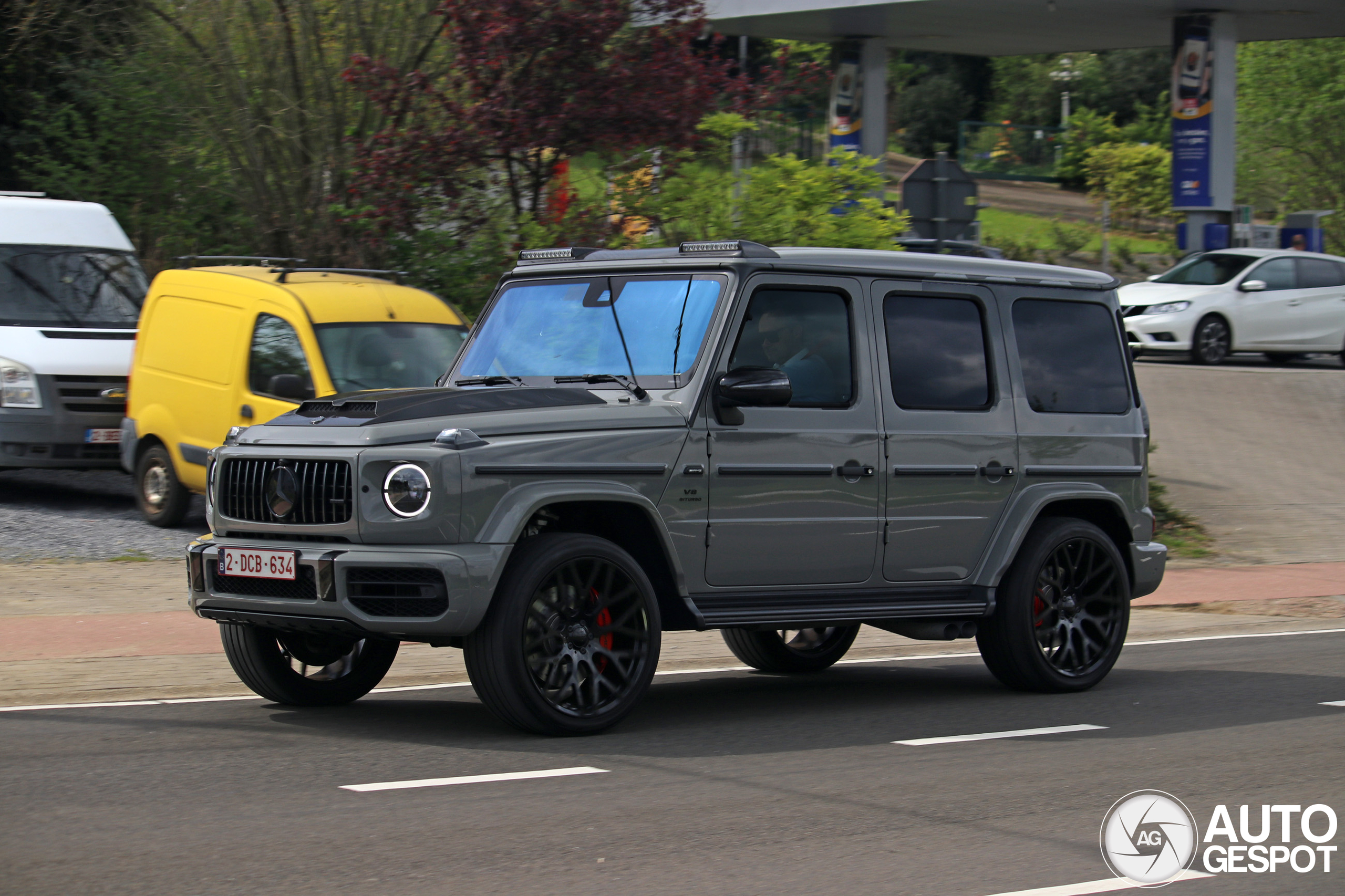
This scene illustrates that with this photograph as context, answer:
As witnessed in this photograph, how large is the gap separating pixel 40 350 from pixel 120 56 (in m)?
7.11

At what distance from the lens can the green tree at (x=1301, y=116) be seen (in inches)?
1508

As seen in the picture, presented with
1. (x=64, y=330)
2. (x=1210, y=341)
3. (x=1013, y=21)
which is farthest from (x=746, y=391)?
(x=1013, y=21)

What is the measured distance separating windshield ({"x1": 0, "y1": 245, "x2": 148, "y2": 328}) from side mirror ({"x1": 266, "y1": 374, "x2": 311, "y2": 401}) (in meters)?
4.31

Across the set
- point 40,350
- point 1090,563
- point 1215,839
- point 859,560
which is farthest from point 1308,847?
point 40,350

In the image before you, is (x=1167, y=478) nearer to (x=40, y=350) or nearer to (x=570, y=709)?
(x=40, y=350)

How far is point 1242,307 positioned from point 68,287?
16783mm

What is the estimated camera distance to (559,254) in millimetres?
7996

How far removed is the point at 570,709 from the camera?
6789 millimetres

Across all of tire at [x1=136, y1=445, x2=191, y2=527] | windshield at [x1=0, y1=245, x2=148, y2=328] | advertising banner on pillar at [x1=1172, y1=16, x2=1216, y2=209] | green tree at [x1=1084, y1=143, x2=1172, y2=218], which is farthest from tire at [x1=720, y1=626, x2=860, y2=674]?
green tree at [x1=1084, y1=143, x2=1172, y2=218]

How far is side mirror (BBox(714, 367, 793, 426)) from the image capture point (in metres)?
7.06

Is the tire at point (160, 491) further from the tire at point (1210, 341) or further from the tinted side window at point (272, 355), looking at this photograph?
the tire at point (1210, 341)

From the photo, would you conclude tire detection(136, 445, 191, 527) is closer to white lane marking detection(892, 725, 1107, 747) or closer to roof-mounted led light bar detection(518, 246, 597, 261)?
roof-mounted led light bar detection(518, 246, 597, 261)

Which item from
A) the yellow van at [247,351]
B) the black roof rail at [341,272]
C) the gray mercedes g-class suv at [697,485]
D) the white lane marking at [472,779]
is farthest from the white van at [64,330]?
the white lane marking at [472,779]

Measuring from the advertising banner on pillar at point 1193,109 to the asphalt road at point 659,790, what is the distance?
24.1 meters
